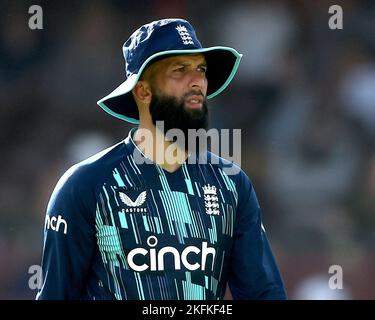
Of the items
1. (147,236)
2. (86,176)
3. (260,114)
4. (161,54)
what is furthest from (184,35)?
(260,114)

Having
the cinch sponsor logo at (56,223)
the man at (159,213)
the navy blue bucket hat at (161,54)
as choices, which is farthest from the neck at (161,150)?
the cinch sponsor logo at (56,223)

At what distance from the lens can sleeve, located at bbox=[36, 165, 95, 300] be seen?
158 inches

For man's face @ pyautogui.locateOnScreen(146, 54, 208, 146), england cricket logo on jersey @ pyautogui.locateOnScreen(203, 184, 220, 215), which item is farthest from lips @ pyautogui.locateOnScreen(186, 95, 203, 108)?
england cricket logo on jersey @ pyautogui.locateOnScreen(203, 184, 220, 215)

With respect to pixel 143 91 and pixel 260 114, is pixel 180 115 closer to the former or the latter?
pixel 143 91

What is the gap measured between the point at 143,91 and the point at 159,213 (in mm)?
588

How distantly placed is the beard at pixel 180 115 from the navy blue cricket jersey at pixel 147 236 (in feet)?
0.54

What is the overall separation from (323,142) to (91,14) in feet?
7.56

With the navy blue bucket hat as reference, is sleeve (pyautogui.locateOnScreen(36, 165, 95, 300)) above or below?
below

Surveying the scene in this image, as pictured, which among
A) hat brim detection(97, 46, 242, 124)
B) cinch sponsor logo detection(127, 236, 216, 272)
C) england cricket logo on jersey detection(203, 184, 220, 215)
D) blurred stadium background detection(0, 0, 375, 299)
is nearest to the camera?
cinch sponsor logo detection(127, 236, 216, 272)

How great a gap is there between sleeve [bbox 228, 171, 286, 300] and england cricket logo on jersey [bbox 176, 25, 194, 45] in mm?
638

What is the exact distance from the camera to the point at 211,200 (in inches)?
162

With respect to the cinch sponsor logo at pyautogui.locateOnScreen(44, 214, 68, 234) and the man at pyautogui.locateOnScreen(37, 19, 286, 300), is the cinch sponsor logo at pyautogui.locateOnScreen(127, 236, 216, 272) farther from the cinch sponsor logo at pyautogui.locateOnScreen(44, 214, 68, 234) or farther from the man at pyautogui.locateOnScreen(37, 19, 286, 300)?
the cinch sponsor logo at pyautogui.locateOnScreen(44, 214, 68, 234)

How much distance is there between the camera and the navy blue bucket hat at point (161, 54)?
414 centimetres
